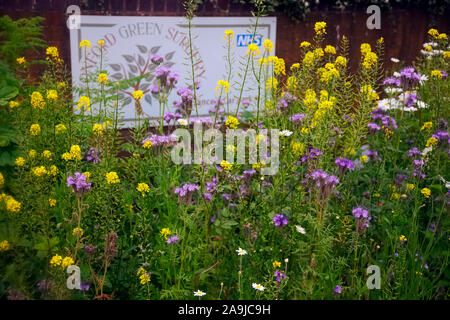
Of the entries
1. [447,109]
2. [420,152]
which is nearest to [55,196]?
→ [420,152]

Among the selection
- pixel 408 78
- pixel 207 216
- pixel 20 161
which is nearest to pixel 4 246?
pixel 20 161

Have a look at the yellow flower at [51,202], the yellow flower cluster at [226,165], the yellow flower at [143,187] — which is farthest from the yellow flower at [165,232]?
the yellow flower at [51,202]

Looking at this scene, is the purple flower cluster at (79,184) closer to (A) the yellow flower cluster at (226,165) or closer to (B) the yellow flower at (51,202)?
(B) the yellow flower at (51,202)

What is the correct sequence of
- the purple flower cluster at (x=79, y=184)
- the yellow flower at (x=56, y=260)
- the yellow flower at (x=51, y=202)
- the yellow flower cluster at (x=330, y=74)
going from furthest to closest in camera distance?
the yellow flower cluster at (x=330, y=74)
the yellow flower at (x=51, y=202)
the purple flower cluster at (x=79, y=184)
the yellow flower at (x=56, y=260)

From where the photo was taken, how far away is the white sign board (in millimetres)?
5605

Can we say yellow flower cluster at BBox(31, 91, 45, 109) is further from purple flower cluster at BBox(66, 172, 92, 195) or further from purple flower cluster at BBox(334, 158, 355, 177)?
purple flower cluster at BBox(334, 158, 355, 177)

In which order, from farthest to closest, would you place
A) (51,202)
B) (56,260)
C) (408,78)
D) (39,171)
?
(408,78), (51,202), (39,171), (56,260)

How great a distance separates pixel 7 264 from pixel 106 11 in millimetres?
3982

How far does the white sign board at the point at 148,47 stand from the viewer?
5605mm

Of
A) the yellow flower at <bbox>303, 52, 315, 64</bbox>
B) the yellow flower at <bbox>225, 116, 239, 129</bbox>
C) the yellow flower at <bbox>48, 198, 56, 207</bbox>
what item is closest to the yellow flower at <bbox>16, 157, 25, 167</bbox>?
the yellow flower at <bbox>48, 198, 56, 207</bbox>

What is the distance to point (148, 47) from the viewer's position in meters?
6.05

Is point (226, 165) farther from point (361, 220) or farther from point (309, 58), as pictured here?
point (309, 58)

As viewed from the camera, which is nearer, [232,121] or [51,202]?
[51,202]

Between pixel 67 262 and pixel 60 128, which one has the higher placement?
pixel 60 128
